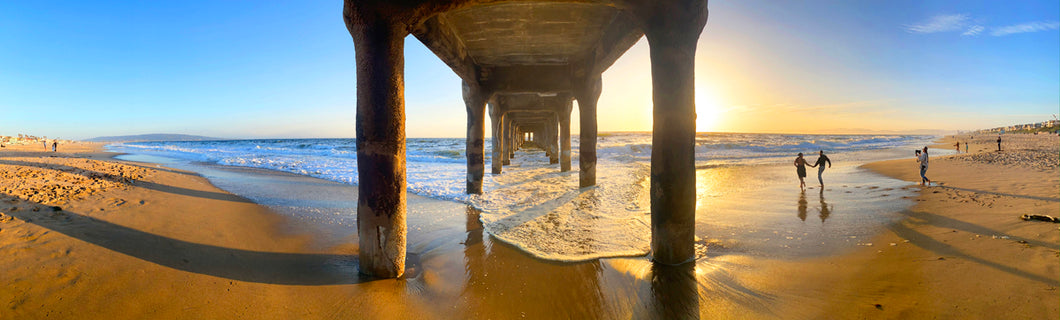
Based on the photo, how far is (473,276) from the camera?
3.80 m

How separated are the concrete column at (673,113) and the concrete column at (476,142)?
20.7 feet

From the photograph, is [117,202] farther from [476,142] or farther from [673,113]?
[673,113]

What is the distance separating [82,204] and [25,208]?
0.64m

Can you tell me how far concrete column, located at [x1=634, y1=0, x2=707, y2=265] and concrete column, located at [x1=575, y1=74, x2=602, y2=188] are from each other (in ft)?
20.2

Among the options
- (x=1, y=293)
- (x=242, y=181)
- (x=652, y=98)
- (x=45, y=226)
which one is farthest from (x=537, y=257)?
(x=242, y=181)

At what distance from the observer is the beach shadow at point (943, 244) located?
3.31m

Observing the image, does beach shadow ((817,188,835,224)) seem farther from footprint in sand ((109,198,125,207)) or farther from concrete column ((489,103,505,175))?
footprint in sand ((109,198,125,207))

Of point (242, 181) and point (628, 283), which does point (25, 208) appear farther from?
point (628, 283)

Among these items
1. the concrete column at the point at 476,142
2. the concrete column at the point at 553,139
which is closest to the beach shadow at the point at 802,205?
the concrete column at the point at 476,142

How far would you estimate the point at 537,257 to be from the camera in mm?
4316

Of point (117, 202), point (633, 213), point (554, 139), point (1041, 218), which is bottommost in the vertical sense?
point (633, 213)

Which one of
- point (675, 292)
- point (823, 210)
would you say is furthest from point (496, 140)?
point (675, 292)

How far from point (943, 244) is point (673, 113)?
384 centimetres

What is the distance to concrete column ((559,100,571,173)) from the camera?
1466cm
